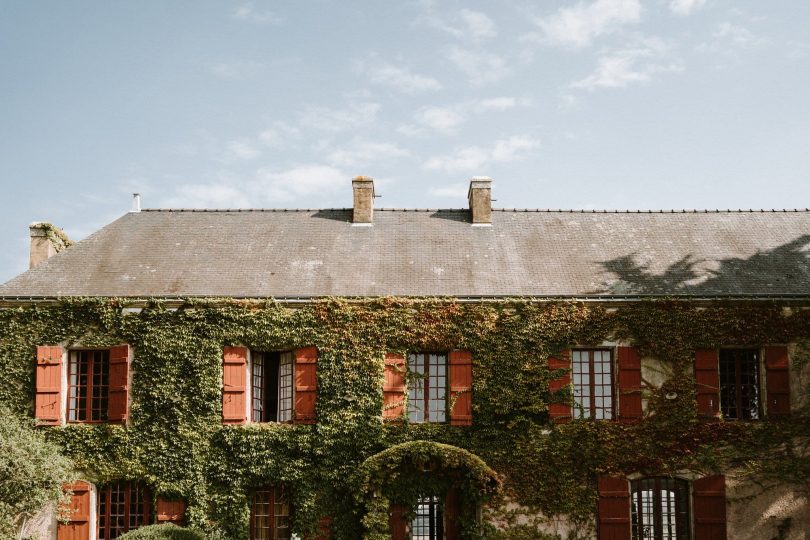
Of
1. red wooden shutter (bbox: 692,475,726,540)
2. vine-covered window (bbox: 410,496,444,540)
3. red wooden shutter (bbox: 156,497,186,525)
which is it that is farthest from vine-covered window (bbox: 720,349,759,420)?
red wooden shutter (bbox: 156,497,186,525)

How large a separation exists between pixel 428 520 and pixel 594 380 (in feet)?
14.7

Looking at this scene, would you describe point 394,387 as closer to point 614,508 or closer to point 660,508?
point 614,508

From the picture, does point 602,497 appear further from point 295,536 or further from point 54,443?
point 54,443

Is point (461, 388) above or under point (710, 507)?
above

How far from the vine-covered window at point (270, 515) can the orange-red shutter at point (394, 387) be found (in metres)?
2.73

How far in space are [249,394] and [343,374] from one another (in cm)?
206

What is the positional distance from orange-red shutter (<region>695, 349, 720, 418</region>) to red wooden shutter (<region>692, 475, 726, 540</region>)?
133cm

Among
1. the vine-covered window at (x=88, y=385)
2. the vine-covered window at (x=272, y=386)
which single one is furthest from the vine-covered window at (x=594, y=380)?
the vine-covered window at (x=88, y=385)

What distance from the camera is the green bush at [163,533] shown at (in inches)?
548

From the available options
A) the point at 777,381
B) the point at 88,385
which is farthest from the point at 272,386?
the point at 777,381

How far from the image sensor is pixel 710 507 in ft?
50.0

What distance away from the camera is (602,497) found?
15367 millimetres

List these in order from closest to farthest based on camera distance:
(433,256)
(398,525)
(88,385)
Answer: (398,525)
(88,385)
(433,256)

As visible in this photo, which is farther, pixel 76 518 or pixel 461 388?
pixel 461 388
